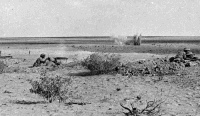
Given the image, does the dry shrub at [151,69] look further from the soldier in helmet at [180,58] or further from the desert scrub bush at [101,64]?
the soldier in helmet at [180,58]

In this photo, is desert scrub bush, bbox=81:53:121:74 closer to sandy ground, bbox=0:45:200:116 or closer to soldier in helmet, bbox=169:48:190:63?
sandy ground, bbox=0:45:200:116

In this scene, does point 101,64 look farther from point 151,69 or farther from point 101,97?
point 101,97

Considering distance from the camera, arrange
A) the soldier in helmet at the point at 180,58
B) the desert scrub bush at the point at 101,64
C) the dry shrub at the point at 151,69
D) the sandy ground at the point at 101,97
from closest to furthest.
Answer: the sandy ground at the point at 101,97, the dry shrub at the point at 151,69, the desert scrub bush at the point at 101,64, the soldier in helmet at the point at 180,58

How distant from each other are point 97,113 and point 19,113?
88.2 inches

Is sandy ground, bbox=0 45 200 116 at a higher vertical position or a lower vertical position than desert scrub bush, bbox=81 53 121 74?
lower

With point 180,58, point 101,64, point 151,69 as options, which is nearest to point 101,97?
point 101,64

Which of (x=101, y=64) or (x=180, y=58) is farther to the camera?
(x=180, y=58)

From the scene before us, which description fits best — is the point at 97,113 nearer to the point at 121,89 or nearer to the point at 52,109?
the point at 52,109

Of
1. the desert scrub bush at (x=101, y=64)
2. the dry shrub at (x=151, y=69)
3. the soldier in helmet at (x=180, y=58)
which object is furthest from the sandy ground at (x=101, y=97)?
the soldier in helmet at (x=180, y=58)

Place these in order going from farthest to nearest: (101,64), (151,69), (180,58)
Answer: (180,58)
(101,64)
(151,69)

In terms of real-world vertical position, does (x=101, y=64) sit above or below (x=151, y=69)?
above

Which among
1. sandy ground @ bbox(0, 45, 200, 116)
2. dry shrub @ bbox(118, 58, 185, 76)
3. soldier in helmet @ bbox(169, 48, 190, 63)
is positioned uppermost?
soldier in helmet @ bbox(169, 48, 190, 63)

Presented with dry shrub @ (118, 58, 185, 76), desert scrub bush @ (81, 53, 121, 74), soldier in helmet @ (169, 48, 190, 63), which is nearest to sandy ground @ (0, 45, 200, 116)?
desert scrub bush @ (81, 53, 121, 74)

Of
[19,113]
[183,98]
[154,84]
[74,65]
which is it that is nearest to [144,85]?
[154,84]
